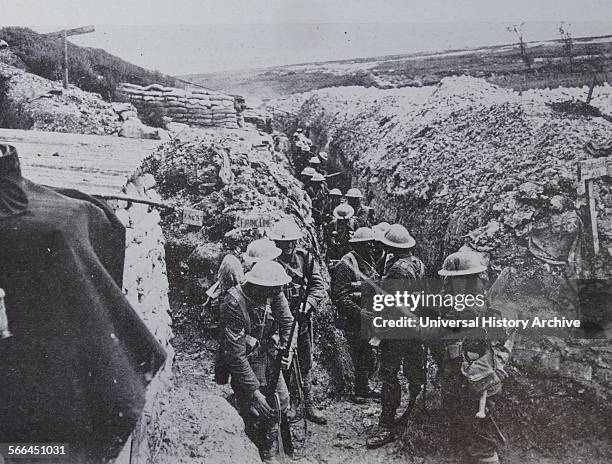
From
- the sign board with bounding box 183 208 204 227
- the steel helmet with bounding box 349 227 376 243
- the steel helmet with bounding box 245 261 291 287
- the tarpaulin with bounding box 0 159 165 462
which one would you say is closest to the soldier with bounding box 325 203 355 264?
the steel helmet with bounding box 349 227 376 243

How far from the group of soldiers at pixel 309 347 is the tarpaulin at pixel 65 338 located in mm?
628

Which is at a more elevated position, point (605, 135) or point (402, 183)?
point (605, 135)

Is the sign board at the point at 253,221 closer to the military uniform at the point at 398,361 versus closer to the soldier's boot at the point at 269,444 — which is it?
the military uniform at the point at 398,361

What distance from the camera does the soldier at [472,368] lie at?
3.50 meters

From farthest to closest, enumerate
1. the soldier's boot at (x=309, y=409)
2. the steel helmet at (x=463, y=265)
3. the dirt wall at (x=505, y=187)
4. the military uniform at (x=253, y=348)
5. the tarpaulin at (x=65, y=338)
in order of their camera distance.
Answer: the soldier's boot at (x=309, y=409), the dirt wall at (x=505, y=187), the steel helmet at (x=463, y=265), the military uniform at (x=253, y=348), the tarpaulin at (x=65, y=338)

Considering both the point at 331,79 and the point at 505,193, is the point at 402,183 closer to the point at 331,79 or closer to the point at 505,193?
the point at 505,193

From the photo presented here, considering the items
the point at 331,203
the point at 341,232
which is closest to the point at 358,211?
the point at 341,232

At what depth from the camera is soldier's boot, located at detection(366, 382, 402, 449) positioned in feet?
12.8

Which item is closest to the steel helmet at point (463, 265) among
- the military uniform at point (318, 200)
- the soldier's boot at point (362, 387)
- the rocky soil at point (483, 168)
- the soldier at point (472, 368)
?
the soldier at point (472, 368)

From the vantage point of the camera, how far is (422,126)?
757 centimetres

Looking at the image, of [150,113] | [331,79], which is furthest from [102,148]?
[331,79]

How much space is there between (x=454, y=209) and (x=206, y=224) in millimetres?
2627

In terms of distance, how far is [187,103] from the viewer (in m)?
6.69

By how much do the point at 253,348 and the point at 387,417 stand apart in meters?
1.30
